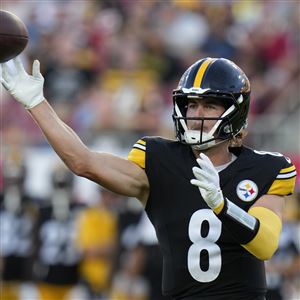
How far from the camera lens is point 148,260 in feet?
30.6

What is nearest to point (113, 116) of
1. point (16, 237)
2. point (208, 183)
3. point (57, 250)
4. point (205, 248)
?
point (16, 237)

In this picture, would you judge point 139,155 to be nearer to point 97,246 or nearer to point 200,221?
point 200,221

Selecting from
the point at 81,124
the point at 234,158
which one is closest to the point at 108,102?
the point at 81,124

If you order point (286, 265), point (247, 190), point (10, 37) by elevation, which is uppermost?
point (10, 37)

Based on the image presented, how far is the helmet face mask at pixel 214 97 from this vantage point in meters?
4.16

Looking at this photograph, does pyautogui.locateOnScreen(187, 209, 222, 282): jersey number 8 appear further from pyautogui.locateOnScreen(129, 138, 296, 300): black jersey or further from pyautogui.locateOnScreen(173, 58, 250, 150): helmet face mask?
pyautogui.locateOnScreen(173, 58, 250, 150): helmet face mask

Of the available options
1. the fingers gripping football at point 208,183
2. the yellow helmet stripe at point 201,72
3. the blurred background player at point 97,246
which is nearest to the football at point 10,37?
the yellow helmet stripe at point 201,72

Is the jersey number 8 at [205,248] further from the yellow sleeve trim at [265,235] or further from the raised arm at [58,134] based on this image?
the raised arm at [58,134]

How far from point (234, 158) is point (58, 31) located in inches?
335

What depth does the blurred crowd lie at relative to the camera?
31.3ft

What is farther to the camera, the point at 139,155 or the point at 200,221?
the point at 139,155

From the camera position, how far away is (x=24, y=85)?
159 inches

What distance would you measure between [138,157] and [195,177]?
0.28 m

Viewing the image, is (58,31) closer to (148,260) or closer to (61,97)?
(61,97)
